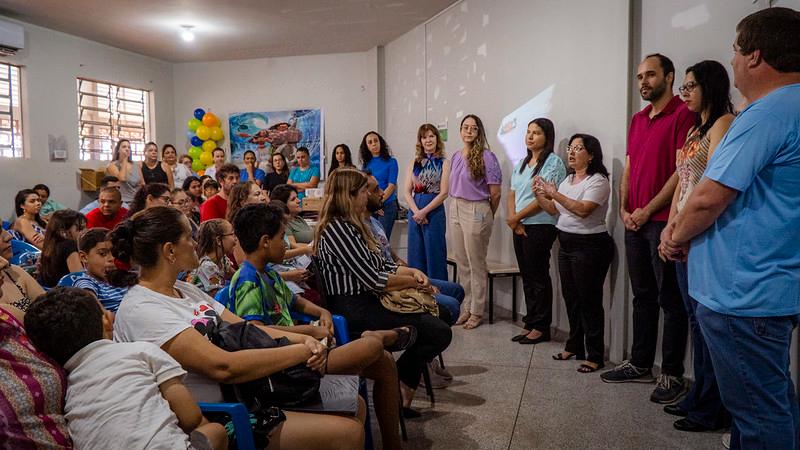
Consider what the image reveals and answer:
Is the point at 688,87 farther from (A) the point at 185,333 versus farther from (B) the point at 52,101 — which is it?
(B) the point at 52,101

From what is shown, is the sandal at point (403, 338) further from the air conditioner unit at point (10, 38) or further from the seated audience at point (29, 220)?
the air conditioner unit at point (10, 38)

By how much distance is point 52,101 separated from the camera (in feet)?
23.7

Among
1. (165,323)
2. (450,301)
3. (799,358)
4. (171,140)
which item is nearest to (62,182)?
(171,140)

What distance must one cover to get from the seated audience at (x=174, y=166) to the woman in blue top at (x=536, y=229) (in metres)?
4.96

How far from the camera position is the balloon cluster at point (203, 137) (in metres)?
9.12

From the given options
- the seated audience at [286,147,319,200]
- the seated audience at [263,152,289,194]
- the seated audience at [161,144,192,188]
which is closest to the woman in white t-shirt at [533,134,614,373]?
the seated audience at [286,147,319,200]

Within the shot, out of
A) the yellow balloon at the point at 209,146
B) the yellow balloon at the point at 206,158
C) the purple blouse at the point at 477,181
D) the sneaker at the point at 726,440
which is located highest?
the yellow balloon at the point at 209,146

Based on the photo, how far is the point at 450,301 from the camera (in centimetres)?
331

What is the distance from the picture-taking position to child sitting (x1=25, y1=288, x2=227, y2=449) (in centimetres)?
133

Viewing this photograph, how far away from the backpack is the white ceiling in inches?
198

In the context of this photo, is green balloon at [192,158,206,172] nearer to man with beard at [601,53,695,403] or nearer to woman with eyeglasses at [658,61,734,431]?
man with beard at [601,53,695,403]

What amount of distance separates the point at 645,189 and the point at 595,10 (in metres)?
1.45

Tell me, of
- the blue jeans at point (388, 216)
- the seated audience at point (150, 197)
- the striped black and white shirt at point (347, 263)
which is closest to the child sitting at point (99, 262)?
the striped black and white shirt at point (347, 263)

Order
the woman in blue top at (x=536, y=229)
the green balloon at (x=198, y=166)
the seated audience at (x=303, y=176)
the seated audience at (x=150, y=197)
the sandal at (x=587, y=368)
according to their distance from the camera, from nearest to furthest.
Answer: the sandal at (x=587, y=368) < the seated audience at (x=150, y=197) < the woman in blue top at (x=536, y=229) < the seated audience at (x=303, y=176) < the green balloon at (x=198, y=166)
